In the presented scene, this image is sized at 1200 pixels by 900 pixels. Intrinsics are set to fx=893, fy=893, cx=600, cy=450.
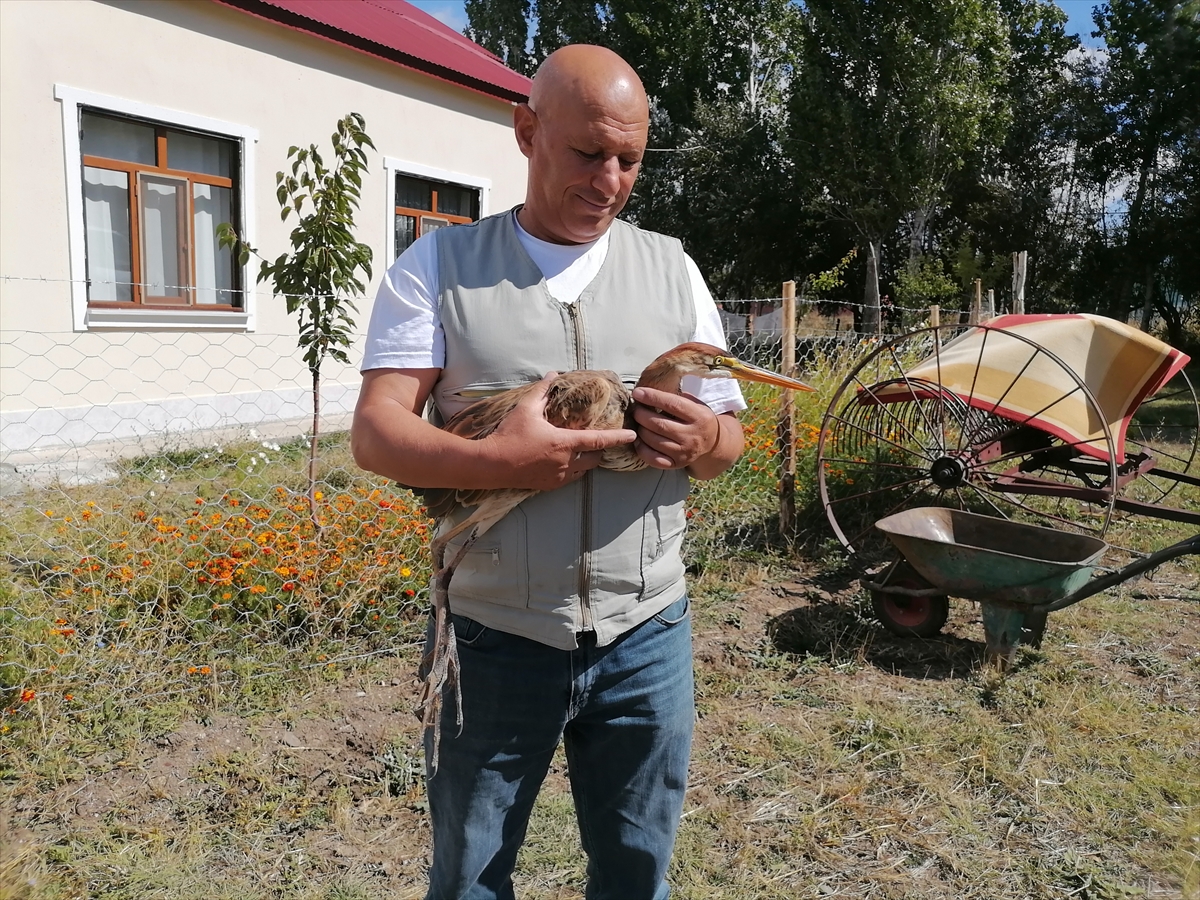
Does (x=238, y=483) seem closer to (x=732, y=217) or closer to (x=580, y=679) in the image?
(x=580, y=679)

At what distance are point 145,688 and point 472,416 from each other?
260cm

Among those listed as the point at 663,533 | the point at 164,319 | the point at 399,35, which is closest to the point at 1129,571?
the point at 663,533

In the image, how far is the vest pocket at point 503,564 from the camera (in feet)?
5.57

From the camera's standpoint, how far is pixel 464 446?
1.57 metres

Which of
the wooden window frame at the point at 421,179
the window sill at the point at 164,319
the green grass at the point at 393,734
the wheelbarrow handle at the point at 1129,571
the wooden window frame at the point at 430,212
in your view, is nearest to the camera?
the green grass at the point at 393,734

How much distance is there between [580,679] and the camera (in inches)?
68.9

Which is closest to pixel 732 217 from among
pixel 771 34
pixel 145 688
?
pixel 771 34

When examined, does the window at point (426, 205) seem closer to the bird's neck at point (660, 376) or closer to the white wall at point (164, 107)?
the white wall at point (164, 107)

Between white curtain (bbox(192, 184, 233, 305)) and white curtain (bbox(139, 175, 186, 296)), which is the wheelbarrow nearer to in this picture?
white curtain (bbox(139, 175, 186, 296))

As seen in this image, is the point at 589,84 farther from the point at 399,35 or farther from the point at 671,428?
the point at 399,35

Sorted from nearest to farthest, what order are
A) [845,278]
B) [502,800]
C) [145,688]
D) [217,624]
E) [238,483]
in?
[502,800] < [145,688] < [217,624] < [238,483] < [845,278]

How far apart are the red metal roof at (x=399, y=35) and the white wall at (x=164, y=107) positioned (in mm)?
186

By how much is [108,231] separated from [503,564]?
26.3 feet

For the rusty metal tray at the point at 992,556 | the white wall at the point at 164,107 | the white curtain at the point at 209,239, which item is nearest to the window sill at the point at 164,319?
the white wall at the point at 164,107
